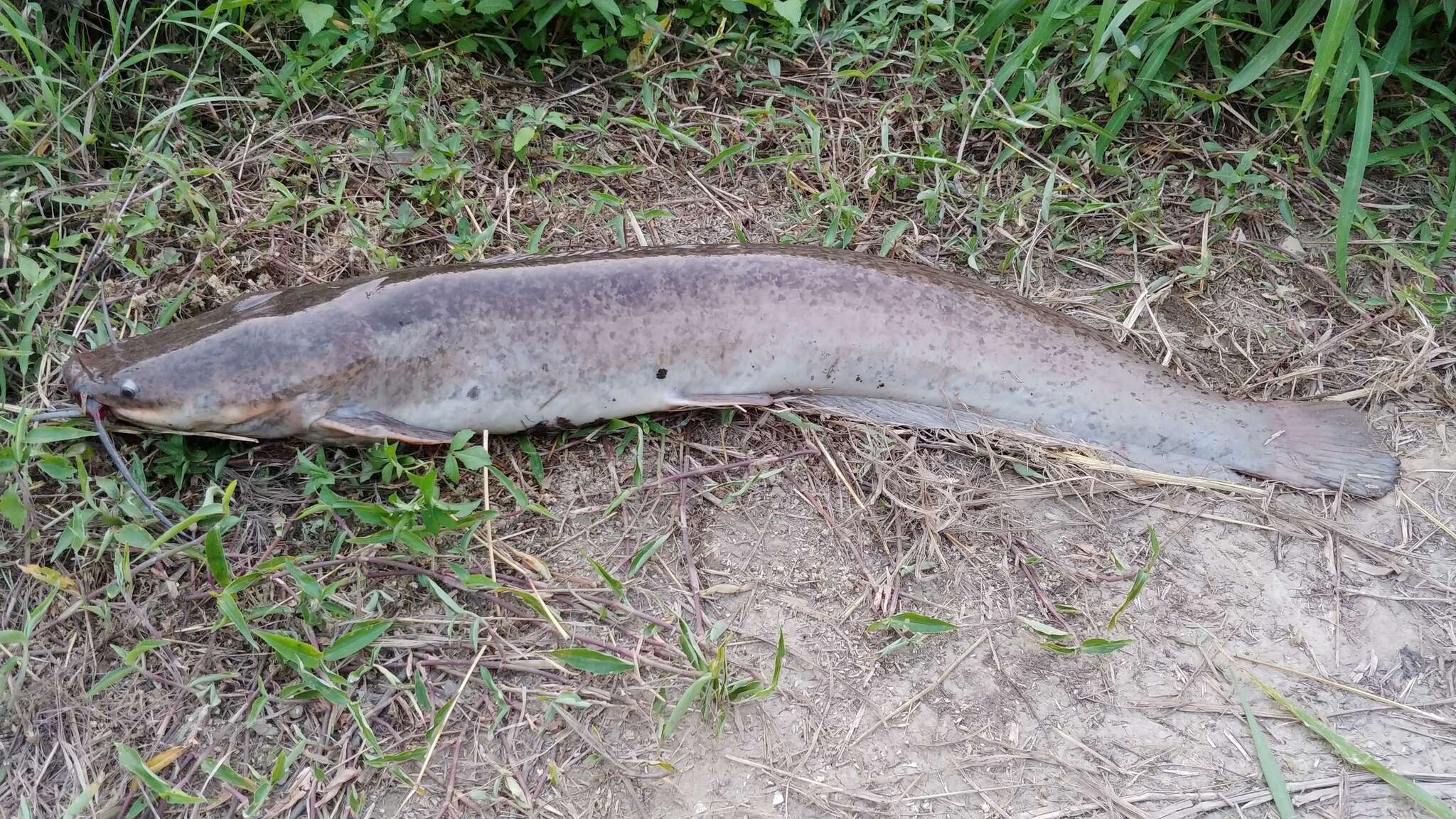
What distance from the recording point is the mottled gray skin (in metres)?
2.47

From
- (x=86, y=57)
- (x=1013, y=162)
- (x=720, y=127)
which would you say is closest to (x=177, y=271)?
(x=86, y=57)

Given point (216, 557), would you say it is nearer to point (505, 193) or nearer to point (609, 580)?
point (609, 580)

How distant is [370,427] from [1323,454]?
8.83 feet

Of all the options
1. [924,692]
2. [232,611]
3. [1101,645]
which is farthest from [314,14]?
[1101,645]

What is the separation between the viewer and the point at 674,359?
2678mm

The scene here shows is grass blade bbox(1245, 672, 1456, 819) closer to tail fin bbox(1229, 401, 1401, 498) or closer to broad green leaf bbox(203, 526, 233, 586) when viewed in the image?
tail fin bbox(1229, 401, 1401, 498)

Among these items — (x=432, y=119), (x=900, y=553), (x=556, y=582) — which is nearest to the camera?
(x=556, y=582)

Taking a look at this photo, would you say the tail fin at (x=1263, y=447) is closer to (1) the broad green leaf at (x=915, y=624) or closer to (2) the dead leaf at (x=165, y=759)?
(1) the broad green leaf at (x=915, y=624)

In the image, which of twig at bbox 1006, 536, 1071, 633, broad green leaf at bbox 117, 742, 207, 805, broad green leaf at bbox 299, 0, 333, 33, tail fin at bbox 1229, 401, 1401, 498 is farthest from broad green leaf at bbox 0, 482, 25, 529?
tail fin at bbox 1229, 401, 1401, 498

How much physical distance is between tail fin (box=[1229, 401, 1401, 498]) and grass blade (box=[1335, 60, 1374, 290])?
0.52 metres

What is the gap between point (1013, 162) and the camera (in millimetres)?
3373

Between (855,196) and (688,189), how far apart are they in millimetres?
579

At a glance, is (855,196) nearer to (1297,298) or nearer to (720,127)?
(720,127)

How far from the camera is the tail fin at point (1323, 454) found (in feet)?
9.03
